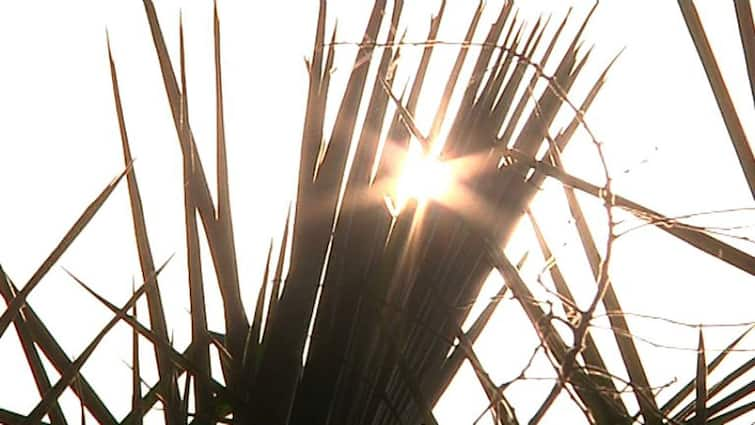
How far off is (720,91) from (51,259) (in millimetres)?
496

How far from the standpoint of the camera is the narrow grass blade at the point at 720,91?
71 centimetres

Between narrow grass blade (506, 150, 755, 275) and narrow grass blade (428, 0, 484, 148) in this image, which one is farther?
narrow grass blade (428, 0, 484, 148)

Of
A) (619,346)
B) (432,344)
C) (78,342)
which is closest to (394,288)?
(432,344)

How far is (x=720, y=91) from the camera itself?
2.37 feet

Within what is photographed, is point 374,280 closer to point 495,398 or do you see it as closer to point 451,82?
point 495,398

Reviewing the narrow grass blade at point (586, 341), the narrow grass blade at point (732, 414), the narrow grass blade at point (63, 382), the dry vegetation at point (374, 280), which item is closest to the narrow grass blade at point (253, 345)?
the dry vegetation at point (374, 280)

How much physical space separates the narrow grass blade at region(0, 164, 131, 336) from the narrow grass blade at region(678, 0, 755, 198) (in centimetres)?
45

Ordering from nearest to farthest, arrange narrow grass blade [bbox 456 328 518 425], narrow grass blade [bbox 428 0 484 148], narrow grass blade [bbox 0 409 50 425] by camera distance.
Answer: narrow grass blade [bbox 456 328 518 425], narrow grass blade [bbox 0 409 50 425], narrow grass blade [bbox 428 0 484 148]

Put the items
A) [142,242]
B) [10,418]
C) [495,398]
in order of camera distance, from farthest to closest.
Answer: [142,242] → [10,418] → [495,398]

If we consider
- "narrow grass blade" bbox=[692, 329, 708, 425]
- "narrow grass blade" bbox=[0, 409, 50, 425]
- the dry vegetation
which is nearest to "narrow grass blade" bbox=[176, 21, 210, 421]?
the dry vegetation

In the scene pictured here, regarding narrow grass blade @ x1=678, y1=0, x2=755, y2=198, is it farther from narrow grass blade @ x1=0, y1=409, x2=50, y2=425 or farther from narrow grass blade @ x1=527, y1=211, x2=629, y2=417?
narrow grass blade @ x1=0, y1=409, x2=50, y2=425

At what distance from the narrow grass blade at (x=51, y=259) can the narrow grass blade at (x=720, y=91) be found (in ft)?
1.49

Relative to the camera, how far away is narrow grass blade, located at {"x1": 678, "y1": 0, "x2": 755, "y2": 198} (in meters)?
0.71

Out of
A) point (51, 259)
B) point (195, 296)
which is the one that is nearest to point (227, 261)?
point (195, 296)
